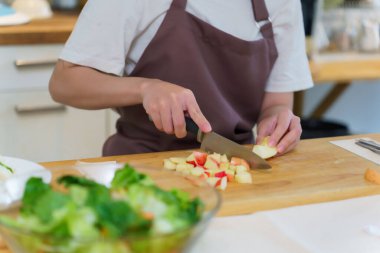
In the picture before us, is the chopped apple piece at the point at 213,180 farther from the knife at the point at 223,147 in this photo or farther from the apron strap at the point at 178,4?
the apron strap at the point at 178,4

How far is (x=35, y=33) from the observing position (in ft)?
6.11

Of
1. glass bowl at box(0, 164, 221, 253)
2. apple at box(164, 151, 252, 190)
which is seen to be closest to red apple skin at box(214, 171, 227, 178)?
apple at box(164, 151, 252, 190)

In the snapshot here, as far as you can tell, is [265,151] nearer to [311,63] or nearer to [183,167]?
[183,167]

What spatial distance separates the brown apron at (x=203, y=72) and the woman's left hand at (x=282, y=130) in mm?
75

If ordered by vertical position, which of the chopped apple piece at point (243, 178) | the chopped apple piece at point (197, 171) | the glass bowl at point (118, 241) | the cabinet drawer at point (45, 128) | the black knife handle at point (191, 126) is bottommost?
the cabinet drawer at point (45, 128)

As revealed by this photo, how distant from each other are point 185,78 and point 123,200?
0.64 metres

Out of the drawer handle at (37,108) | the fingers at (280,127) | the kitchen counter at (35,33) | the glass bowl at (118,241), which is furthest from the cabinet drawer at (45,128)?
the glass bowl at (118,241)

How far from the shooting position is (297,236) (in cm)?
81

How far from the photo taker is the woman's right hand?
39.2 inches

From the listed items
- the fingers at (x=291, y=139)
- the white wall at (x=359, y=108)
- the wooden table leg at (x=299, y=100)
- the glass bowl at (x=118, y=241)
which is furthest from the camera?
the white wall at (x=359, y=108)

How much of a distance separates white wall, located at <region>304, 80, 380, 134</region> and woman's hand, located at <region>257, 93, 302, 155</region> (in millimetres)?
2158

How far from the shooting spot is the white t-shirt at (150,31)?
1.14 meters

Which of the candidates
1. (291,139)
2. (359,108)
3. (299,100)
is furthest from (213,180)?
(359,108)

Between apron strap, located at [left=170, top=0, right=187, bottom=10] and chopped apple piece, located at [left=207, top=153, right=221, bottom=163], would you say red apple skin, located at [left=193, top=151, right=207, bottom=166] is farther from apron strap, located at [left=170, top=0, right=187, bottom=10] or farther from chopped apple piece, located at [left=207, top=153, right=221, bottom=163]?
apron strap, located at [left=170, top=0, right=187, bottom=10]
